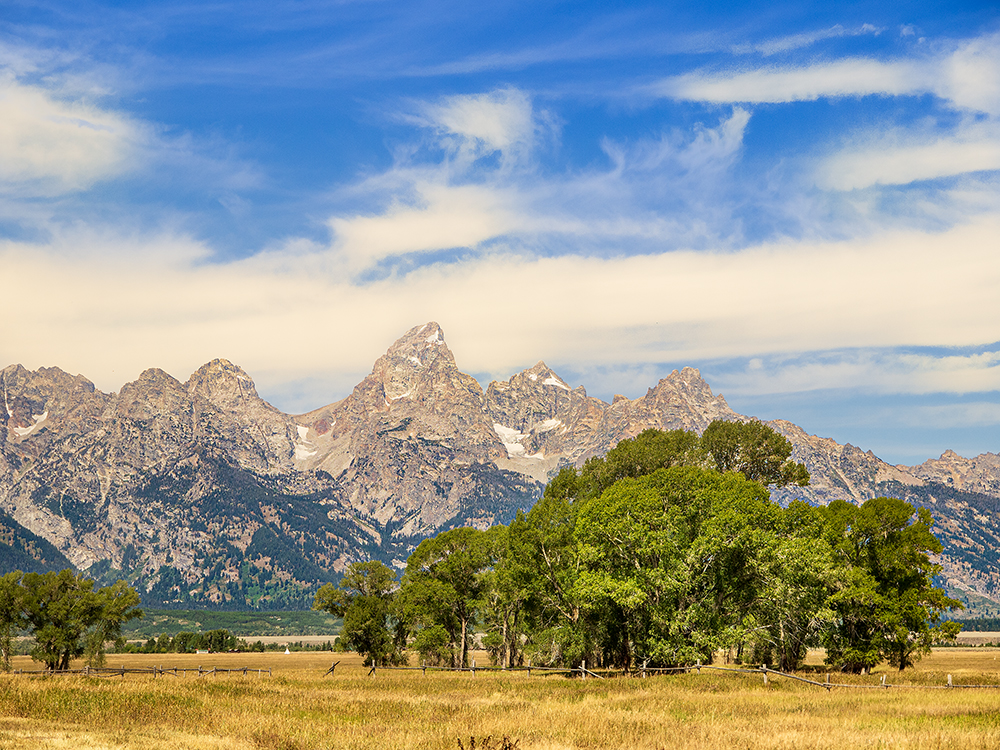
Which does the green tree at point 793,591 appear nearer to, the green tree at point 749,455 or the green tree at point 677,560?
the green tree at point 677,560

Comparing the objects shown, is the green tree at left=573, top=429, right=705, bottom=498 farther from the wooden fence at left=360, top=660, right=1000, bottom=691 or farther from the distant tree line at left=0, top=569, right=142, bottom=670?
the distant tree line at left=0, top=569, right=142, bottom=670

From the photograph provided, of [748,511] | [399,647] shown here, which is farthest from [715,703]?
[399,647]

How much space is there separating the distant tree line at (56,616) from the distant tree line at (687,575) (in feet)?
101

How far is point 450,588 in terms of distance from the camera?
9181cm

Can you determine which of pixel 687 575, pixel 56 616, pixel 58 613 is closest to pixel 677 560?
pixel 687 575

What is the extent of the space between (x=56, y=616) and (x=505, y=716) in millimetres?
80334

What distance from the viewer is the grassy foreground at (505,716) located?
28016 millimetres

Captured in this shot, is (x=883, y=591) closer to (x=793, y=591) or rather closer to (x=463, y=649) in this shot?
(x=793, y=591)

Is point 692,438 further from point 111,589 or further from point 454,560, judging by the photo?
point 111,589

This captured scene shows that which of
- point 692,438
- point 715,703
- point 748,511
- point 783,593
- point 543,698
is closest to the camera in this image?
point 715,703

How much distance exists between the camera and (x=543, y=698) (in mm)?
45000

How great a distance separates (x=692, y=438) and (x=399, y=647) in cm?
4202

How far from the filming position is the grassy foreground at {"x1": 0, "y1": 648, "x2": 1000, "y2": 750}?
91.9ft

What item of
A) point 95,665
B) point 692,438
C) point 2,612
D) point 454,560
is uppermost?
point 692,438
